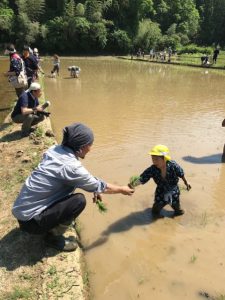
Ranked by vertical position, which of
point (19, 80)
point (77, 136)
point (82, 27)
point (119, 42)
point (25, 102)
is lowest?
point (119, 42)

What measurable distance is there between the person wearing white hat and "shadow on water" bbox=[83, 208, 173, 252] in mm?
3537

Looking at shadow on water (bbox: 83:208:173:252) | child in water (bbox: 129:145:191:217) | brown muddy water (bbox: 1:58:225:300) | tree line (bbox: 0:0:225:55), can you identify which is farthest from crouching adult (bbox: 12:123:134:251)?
tree line (bbox: 0:0:225:55)

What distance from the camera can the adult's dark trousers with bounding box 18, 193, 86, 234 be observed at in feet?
11.6

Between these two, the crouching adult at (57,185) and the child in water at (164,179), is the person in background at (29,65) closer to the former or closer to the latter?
the child in water at (164,179)

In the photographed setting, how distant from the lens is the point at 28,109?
295 inches

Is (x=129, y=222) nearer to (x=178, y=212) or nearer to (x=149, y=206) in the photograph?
(x=149, y=206)

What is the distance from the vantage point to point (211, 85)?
17750mm

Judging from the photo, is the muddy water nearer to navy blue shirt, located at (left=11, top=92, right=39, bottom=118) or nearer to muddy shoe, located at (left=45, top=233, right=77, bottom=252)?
muddy shoe, located at (left=45, top=233, right=77, bottom=252)

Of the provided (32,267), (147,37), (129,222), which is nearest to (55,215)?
(32,267)

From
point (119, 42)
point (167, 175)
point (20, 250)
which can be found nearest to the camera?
point (20, 250)

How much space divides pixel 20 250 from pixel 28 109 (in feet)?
13.8

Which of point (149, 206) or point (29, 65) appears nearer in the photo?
point (149, 206)

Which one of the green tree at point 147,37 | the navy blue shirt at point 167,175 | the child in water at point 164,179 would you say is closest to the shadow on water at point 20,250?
the child in water at point 164,179

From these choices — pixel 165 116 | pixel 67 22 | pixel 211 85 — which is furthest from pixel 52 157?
pixel 67 22
